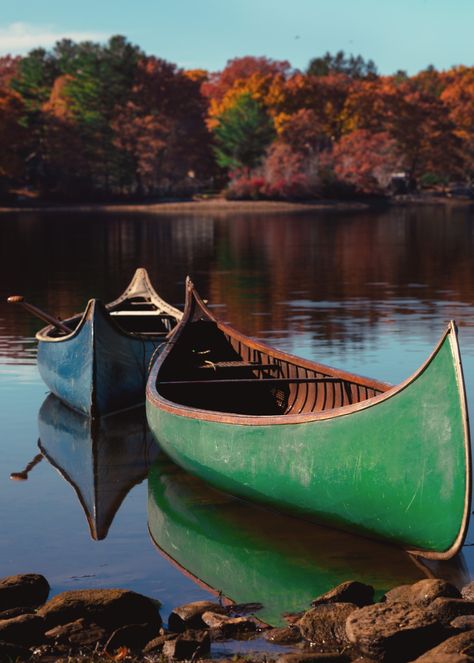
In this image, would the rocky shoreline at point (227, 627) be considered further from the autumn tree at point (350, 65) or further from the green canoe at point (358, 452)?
the autumn tree at point (350, 65)

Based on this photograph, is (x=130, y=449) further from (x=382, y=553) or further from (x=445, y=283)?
(x=445, y=283)

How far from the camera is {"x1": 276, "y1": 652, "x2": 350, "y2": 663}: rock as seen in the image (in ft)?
28.2

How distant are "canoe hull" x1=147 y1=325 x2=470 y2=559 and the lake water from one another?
19.4 inches

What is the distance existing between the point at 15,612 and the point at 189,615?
1490 millimetres

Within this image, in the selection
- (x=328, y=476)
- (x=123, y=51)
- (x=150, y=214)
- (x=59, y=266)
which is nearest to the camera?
(x=328, y=476)

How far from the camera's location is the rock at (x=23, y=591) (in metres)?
10.2

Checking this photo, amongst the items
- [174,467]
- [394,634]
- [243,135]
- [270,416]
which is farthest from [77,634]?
[243,135]

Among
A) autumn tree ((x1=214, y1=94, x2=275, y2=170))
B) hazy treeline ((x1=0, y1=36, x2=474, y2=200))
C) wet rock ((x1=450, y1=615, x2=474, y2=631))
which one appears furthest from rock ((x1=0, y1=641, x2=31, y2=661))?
autumn tree ((x1=214, y1=94, x2=275, y2=170))

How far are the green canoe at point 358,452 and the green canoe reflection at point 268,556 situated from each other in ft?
0.88

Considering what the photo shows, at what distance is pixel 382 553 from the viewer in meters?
12.0

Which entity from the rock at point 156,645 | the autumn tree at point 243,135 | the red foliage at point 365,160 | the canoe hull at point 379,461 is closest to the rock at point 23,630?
the rock at point 156,645

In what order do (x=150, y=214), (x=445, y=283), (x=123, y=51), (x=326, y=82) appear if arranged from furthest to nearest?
(x=326, y=82) → (x=123, y=51) → (x=150, y=214) → (x=445, y=283)

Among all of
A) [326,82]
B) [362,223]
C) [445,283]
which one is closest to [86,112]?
[326,82]

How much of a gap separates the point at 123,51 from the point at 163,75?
612 cm
